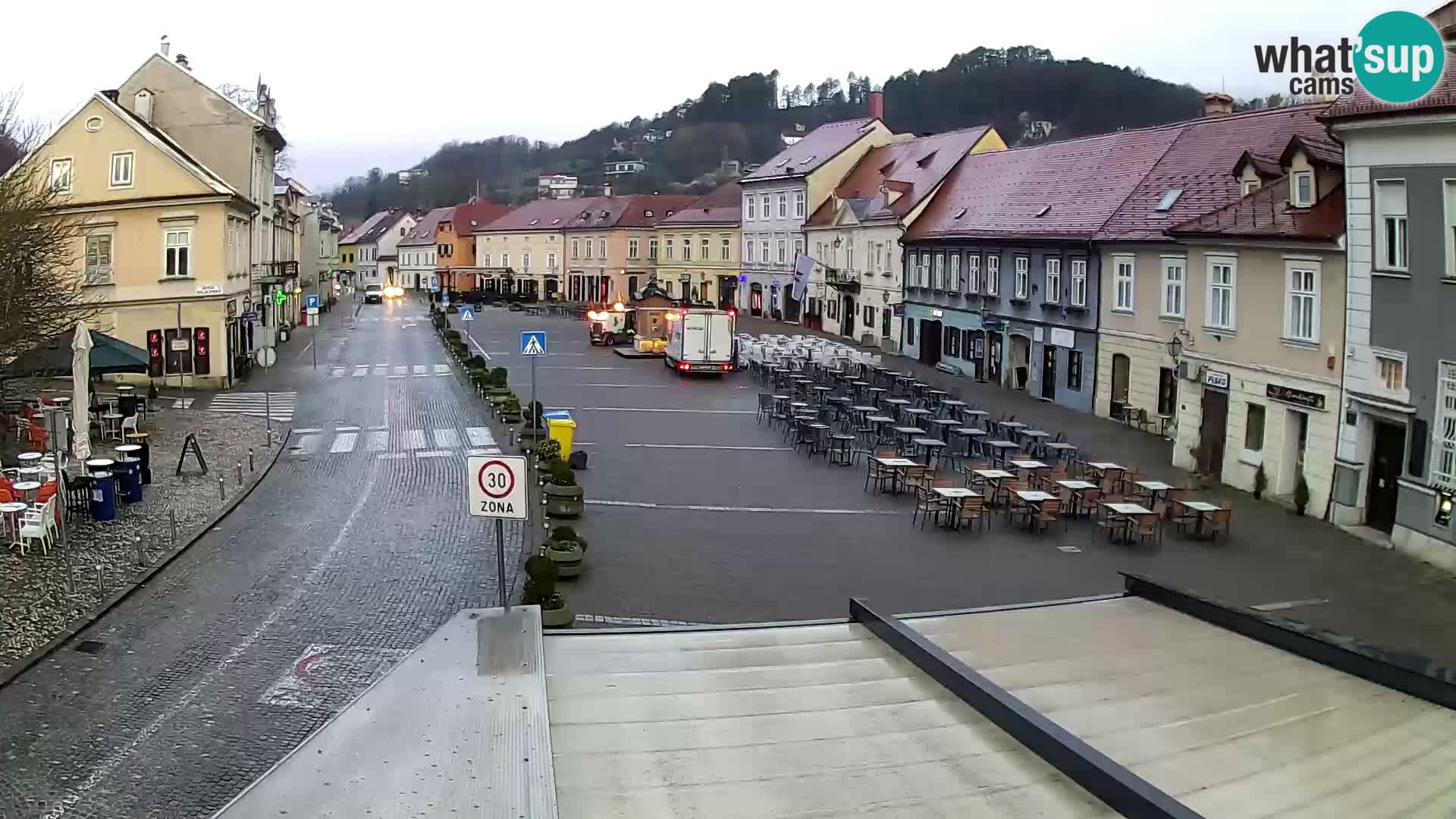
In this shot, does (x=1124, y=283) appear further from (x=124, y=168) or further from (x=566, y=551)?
(x=124, y=168)

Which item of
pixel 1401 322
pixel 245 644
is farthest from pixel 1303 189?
pixel 245 644

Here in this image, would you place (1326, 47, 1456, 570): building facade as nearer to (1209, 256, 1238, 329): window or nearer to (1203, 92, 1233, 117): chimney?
(1209, 256, 1238, 329): window

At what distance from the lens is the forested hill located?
10494 cm

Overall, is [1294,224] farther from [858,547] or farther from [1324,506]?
[858,547]

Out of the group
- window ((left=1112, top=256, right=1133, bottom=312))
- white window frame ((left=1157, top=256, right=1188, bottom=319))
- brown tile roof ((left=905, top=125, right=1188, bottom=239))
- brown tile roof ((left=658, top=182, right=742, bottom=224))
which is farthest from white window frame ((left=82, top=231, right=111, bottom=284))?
brown tile roof ((left=658, top=182, right=742, bottom=224))

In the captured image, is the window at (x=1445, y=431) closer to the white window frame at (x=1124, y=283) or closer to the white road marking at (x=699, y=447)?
the white road marking at (x=699, y=447)

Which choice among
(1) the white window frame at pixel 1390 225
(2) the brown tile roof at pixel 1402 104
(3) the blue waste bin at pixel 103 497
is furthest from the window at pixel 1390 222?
(3) the blue waste bin at pixel 103 497

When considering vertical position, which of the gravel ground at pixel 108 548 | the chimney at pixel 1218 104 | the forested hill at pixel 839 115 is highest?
the forested hill at pixel 839 115

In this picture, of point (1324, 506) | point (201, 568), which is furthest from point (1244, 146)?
point (201, 568)

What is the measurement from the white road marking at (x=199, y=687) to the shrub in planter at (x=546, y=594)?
3.26 metres

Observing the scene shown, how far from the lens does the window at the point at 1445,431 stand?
18.3 meters

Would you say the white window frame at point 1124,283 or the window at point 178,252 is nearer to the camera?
the white window frame at point 1124,283

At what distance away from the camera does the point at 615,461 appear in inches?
1056

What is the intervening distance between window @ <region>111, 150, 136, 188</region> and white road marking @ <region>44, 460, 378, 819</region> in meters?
22.9
